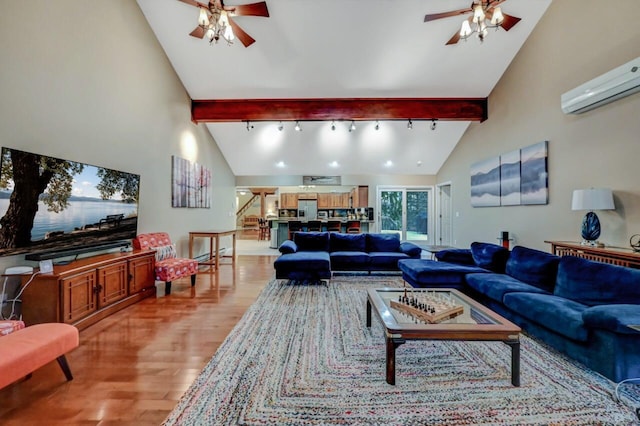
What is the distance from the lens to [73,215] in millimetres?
3025

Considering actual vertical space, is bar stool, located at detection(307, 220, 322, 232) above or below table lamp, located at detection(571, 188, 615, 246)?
below

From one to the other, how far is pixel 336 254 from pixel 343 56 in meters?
3.50

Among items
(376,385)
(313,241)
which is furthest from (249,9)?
(376,385)

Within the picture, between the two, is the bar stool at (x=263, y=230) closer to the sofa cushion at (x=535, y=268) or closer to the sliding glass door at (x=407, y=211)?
the sliding glass door at (x=407, y=211)

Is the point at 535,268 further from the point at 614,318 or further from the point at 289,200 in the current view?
the point at 289,200

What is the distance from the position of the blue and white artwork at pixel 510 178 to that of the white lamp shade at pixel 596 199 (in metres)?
1.60

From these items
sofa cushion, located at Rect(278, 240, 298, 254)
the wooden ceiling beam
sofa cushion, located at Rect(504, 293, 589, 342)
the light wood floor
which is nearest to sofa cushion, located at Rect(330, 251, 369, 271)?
sofa cushion, located at Rect(278, 240, 298, 254)

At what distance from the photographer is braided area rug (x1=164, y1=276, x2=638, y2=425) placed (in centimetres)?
163

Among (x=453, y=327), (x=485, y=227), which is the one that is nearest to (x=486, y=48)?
(x=485, y=227)

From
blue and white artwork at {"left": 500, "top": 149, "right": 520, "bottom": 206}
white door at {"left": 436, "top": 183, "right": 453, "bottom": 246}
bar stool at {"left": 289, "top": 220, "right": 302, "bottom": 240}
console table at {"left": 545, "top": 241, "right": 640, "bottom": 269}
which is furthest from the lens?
bar stool at {"left": 289, "top": 220, "right": 302, "bottom": 240}

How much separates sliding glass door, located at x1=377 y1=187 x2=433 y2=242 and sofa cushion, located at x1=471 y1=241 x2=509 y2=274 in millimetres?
4990

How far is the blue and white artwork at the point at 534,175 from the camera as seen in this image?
430 cm

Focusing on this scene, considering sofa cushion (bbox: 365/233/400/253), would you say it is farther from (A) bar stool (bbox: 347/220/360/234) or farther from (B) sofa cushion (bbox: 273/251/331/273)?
(A) bar stool (bbox: 347/220/360/234)

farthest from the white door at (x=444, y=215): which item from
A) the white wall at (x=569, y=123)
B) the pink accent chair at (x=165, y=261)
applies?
the pink accent chair at (x=165, y=261)
